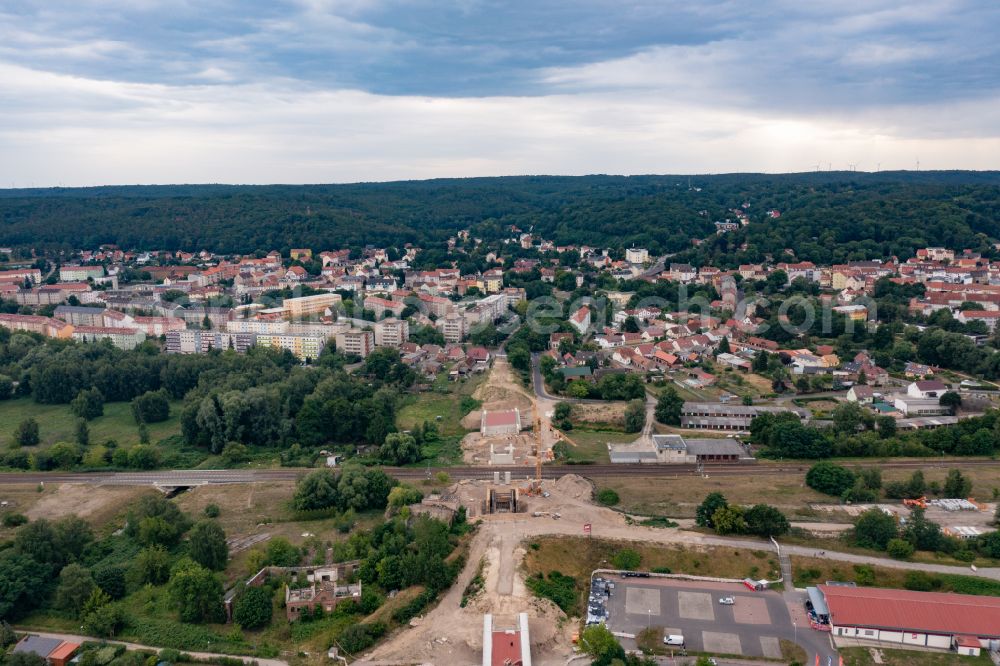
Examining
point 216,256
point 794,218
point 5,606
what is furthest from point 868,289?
point 216,256

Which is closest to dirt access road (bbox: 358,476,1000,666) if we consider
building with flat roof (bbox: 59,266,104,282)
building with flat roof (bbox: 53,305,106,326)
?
building with flat roof (bbox: 53,305,106,326)

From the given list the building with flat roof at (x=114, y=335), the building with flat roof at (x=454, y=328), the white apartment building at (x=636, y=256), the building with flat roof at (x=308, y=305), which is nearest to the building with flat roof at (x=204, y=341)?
the building with flat roof at (x=114, y=335)

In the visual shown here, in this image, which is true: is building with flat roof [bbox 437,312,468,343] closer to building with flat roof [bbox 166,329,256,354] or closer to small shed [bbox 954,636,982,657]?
building with flat roof [bbox 166,329,256,354]

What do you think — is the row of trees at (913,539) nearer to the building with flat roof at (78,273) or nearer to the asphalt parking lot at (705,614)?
the asphalt parking lot at (705,614)

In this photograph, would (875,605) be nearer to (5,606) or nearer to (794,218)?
(5,606)

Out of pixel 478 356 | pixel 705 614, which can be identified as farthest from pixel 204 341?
pixel 705 614

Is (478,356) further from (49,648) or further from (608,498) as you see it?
(49,648)
